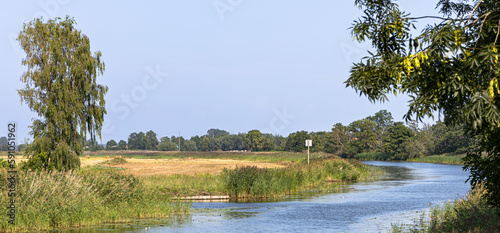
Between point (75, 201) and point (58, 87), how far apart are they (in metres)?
17.8

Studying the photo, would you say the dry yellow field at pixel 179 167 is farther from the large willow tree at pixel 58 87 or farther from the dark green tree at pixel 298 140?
the dark green tree at pixel 298 140

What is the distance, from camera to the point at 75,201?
1780cm

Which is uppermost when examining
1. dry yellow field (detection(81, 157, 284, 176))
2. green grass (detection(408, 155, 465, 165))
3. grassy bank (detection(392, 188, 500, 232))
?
grassy bank (detection(392, 188, 500, 232))

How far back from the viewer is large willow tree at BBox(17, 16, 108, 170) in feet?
110

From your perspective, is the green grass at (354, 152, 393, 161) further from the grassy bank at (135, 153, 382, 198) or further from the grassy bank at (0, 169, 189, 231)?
the grassy bank at (0, 169, 189, 231)

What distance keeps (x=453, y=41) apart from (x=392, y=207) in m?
20.0

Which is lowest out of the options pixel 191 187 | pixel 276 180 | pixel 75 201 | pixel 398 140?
pixel 191 187

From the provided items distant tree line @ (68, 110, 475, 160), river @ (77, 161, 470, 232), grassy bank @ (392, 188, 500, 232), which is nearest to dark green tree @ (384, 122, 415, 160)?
distant tree line @ (68, 110, 475, 160)

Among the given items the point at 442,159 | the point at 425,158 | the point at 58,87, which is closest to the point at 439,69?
the point at 58,87

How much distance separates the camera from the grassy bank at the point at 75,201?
55.6 feet

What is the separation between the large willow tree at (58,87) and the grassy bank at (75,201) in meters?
14.5

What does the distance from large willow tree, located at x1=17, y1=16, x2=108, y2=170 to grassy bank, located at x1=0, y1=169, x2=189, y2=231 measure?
47.5ft

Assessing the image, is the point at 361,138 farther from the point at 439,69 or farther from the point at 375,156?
the point at 439,69

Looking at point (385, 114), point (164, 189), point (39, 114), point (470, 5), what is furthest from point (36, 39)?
point (385, 114)
